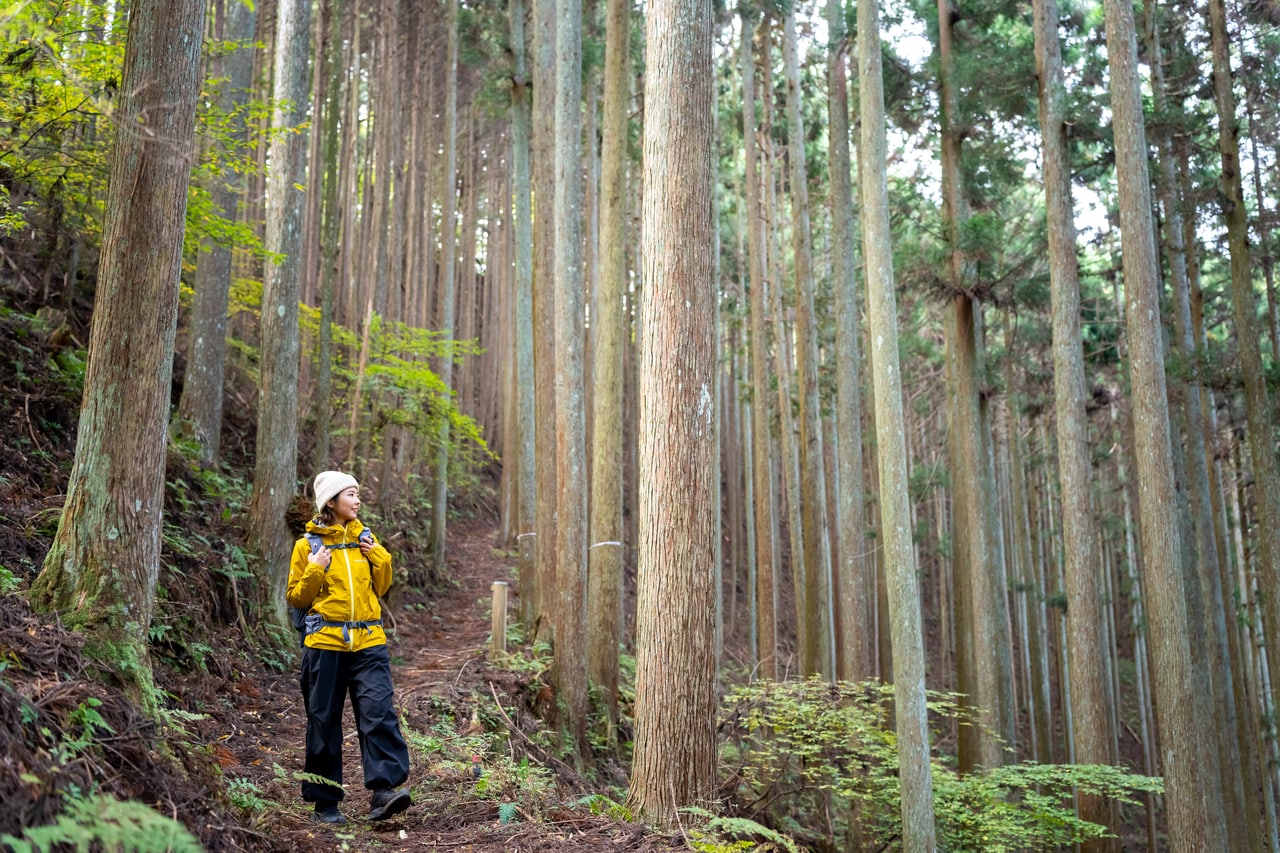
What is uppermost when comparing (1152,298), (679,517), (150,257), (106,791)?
(1152,298)

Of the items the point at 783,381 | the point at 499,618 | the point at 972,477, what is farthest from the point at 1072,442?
the point at 499,618

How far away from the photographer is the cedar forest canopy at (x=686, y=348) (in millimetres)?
5137

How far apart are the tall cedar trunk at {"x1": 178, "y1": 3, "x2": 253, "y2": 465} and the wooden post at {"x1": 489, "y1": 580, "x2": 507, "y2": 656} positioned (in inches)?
146

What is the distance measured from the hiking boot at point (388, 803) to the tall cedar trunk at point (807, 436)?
8559 millimetres

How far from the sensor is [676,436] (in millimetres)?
5293

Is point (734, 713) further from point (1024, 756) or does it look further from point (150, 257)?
point (1024, 756)

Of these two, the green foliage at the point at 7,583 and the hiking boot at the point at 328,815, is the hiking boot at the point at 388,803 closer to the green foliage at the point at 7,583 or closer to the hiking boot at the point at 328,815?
the hiking boot at the point at 328,815

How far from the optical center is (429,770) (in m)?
5.91

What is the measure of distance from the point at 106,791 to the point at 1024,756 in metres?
27.4

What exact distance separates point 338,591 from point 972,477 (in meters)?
10.9

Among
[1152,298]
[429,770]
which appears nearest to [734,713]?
[429,770]

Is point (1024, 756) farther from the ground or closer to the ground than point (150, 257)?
closer to the ground

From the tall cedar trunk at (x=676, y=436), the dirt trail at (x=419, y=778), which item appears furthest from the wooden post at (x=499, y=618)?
the tall cedar trunk at (x=676, y=436)

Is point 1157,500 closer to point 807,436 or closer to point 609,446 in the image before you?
point 807,436
